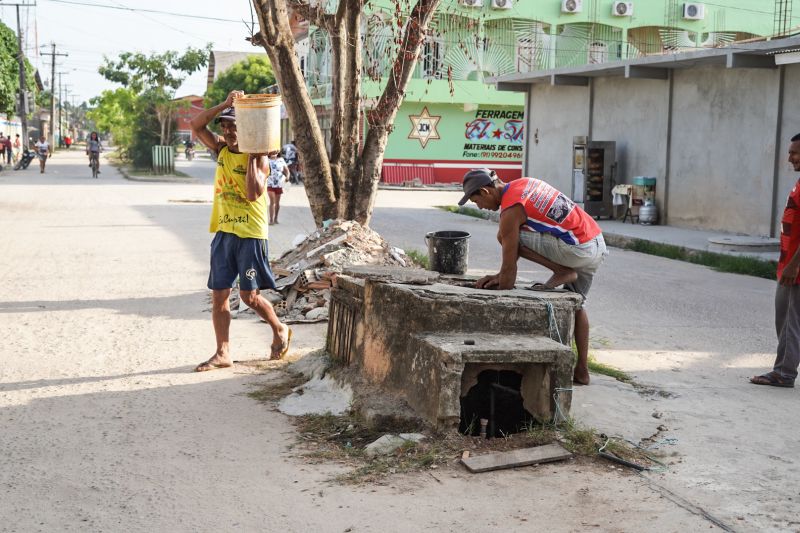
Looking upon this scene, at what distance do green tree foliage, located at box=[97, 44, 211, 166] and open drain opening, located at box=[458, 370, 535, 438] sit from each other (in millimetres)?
40056

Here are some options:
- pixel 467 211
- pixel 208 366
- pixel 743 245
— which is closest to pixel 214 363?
pixel 208 366

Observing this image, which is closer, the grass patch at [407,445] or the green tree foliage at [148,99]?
the grass patch at [407,445]

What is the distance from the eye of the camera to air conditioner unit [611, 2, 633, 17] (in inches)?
1465

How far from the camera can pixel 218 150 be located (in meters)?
6.76

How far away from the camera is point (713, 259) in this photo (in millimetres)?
14539

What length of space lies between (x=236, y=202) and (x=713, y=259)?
1002cm

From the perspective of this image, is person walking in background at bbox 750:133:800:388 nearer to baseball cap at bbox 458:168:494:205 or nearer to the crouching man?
the crouching man

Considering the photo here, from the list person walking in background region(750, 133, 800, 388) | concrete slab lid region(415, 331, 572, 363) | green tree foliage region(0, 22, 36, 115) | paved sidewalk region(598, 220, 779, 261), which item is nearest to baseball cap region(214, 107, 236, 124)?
concrete slab lid region(415, 331, 572, 363)

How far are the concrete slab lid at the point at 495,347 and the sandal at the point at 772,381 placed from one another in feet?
7.07

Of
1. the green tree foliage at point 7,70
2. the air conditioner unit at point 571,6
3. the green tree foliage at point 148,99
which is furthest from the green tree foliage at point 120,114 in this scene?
the air conditioner unit at point 571,6

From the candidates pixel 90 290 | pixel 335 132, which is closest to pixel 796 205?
pixel 335 132

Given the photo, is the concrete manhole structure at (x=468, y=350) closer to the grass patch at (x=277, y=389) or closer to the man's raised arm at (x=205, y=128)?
the grass patch at (x=277, y=389)

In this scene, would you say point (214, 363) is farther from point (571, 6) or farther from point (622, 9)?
point (622, 9)

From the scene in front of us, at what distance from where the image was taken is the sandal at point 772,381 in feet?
21.6
